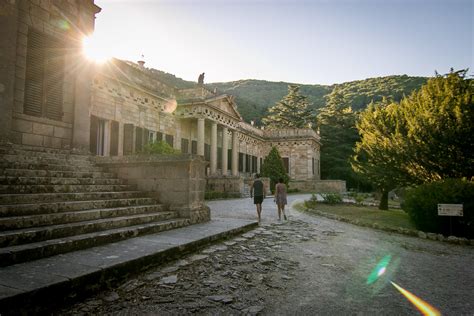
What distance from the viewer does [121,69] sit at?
16578mm

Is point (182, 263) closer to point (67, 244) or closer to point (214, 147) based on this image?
point (67, 244)

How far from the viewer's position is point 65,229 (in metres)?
4.44

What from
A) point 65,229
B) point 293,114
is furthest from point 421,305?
point 293,114

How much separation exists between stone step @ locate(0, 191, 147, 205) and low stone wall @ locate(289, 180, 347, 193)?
87.3 feet

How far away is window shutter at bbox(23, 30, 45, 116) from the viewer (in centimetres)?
808

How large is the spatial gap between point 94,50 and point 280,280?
1015cm

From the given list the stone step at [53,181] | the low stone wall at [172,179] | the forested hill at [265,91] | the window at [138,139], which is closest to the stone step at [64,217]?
the low stone wall at [172,179]

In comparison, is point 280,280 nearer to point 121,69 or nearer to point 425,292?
point 425,292

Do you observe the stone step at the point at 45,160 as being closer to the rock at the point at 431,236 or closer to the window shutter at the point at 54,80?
the window shutter at the point at 54,80

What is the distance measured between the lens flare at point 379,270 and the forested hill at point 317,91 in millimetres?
53011

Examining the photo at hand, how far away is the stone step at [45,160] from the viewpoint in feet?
20.7

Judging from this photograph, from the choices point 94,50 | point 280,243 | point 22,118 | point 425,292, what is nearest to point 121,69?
point 94,50

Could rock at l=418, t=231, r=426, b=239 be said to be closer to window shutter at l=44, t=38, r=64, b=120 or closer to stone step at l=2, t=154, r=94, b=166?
stone step at l=2, t=154, r=94, b=166

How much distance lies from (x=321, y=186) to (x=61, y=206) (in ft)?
96.2
